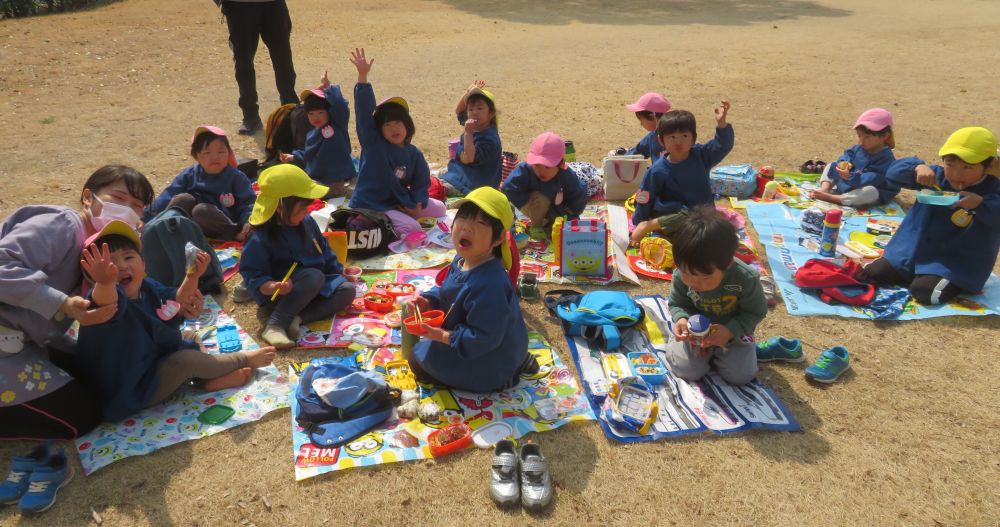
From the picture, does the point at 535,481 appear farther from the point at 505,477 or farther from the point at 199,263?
the point at 199,263

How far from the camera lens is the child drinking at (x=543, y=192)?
678 centimetres

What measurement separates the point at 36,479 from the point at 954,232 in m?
6.71

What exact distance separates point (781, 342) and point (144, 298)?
4.26 meters

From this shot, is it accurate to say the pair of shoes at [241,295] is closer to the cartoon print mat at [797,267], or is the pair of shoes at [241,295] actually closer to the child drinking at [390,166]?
the child drinking at [390,166]

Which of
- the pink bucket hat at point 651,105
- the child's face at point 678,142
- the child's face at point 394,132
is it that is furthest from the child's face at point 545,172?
the pink bucket hat at point 651,105

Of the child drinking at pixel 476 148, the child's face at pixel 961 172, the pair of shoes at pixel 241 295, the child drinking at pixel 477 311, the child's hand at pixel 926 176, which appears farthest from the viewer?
the child drinking at pixel 476 148

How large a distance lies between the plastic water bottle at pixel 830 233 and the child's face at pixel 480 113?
3.57 m

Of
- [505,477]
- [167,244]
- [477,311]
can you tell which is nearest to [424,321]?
[477,311]

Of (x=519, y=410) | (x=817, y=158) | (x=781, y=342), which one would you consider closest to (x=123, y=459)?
(x=519, y=410)

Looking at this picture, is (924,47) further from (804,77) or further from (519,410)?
(519,410)

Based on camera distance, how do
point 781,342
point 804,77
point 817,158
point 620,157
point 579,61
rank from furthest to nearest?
point 579,61
point 804,77
point 817,158
point 620,157
point 781,342

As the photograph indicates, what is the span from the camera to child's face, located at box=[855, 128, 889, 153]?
7508mm

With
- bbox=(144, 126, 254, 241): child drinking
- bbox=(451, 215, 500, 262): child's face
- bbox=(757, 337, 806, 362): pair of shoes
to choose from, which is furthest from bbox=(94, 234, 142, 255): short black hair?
bbox=(757, 337, 806, 362): pair of shoes

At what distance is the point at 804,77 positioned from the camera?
12922mm
